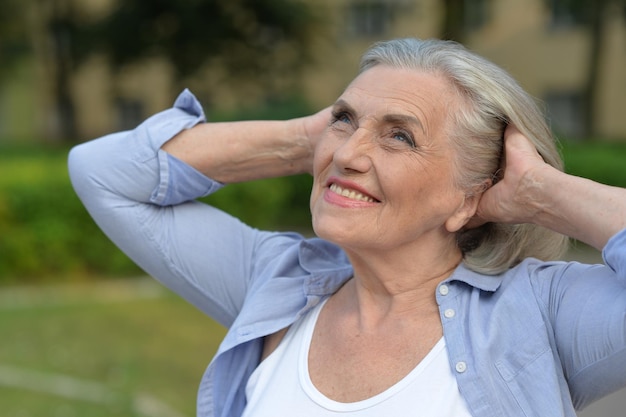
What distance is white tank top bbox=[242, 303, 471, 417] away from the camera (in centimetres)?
182

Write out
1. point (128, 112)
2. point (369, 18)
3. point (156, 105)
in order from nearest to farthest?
1. point (369, 18)
2. point (156, 105)
3. point (128, 112)

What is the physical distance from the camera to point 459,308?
1936 millimetres

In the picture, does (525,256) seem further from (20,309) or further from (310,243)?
(20,309)

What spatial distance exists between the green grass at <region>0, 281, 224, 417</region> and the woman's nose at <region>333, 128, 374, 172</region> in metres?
3.74

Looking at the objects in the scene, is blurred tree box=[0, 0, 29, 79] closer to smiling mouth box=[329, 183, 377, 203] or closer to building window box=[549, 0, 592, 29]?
building window box=[549, 0, 592, 29]

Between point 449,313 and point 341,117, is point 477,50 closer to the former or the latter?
point 341,117

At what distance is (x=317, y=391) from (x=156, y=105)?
Result: 84.9 feet

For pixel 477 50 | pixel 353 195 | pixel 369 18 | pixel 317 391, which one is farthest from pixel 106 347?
pixel 369 18

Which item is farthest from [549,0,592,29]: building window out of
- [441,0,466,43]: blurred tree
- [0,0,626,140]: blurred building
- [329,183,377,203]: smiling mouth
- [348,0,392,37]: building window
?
[329,183,377,203]: smiling mouth

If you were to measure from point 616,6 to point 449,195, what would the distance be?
1800cm

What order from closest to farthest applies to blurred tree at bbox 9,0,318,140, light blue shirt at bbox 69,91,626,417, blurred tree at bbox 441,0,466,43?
light blue shirt at bbox 69,91,626,417
blurred tree at bbox 441,0,466,43
blurred tree at bbox 9,0,318,140

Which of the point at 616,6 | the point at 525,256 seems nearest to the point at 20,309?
the point at 525,256

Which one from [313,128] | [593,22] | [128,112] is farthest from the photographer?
[128,112]

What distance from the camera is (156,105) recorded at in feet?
89.1
